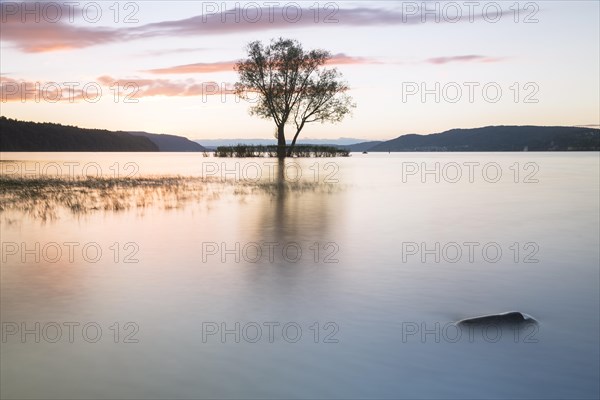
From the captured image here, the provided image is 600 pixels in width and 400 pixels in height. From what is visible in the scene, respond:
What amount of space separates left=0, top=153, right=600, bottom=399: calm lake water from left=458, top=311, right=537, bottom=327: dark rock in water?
198mm

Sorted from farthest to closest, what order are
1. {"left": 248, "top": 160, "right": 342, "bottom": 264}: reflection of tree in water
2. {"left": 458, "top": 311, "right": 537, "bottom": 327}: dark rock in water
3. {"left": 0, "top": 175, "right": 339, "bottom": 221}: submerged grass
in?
{"left": 0, "top": 175, "right": 339, "bottom": 221}: submerged grass, {"left": 248, "top": 160, "right": 342, "bottom": 264}: reflection of tree in water, {"left": 458, "top": 311, "right": 537, "bottom": 327}: dark rock in water

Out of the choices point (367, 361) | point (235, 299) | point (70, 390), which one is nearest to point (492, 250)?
point (235, 299)

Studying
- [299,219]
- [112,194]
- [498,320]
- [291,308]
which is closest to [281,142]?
[112,194]

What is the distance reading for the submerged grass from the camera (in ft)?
86.5

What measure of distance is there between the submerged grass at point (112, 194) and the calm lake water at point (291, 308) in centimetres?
427

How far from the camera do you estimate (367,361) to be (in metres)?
7.54

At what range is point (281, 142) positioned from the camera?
94.1 m

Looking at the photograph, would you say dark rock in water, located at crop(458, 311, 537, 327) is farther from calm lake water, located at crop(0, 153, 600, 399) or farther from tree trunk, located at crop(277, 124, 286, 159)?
tree trunk, located at crop(277, 124, 286, 159)

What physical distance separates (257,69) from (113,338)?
81271mm

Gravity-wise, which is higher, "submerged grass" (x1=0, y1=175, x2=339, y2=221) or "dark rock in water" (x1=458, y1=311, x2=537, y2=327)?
"submerged grass" (x1=0, y1=175, x2=339, y2=221)

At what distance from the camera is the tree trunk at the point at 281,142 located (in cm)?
9119

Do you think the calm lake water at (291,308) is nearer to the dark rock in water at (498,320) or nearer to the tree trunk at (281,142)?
the dark rock in water at (498,320)

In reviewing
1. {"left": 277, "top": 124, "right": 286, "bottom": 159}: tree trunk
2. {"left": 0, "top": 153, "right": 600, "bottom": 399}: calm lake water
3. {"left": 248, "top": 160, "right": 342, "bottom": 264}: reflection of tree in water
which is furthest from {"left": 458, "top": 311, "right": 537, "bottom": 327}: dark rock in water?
{"left": 277, "top": 124, "right": 286, "bottom": 159}: tree trunk

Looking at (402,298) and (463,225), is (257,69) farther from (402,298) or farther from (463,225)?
(402,298)
